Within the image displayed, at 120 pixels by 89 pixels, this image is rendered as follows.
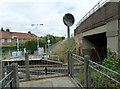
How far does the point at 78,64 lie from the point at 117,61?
386cm

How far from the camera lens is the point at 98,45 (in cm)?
2891

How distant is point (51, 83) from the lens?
792cm

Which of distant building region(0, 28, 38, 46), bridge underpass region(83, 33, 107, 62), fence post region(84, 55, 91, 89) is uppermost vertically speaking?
distant building region(0, 28, 38, 46)

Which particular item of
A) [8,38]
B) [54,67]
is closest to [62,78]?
[54,67]

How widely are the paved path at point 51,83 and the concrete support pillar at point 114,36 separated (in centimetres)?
484

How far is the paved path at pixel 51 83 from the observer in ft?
25.0

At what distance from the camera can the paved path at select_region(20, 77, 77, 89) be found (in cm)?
763

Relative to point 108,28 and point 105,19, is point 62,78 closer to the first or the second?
point 108,28

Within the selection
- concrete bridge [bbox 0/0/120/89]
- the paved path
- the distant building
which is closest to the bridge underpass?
concrete bridge [bbox 0/0/120/89]

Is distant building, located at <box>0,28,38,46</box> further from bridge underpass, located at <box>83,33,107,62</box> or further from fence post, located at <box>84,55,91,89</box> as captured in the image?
fence post, located at <box>84,55,91,89</box>

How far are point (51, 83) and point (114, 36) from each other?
251 inches

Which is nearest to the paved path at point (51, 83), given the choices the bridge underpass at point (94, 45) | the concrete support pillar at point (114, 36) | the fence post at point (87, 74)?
the fence post at point (87, 74)

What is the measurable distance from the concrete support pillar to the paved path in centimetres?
484

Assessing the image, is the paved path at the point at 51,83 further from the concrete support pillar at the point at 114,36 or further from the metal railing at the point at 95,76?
the concrete support pillar at the point at 114,36
